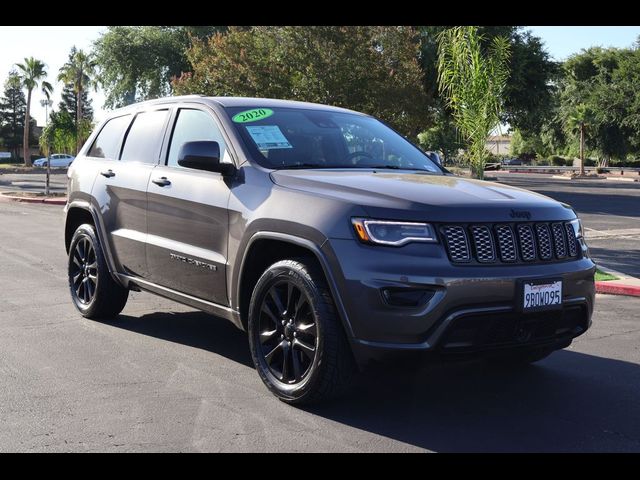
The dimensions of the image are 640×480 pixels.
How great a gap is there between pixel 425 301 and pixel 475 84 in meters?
8.41

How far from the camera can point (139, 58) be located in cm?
4394

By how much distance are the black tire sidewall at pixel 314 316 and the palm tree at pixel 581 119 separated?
62.6 metres

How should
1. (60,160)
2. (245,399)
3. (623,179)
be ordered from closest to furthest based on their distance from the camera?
1. (245,399)
2. (623,179)
3. (60,160)

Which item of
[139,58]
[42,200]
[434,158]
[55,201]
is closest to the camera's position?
[434,158]

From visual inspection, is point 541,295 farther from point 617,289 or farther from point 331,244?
point 617,289

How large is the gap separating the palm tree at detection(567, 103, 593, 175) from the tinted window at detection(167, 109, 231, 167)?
61658 millimetres

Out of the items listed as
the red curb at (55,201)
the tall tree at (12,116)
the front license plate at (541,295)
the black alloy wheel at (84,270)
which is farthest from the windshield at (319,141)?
the tall tree at (12,116)

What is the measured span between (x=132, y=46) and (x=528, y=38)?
67.8 feet

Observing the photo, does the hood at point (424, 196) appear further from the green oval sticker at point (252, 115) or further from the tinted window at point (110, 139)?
the tinted window at point (110, 139)

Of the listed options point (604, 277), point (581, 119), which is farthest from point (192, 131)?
point (581, 119)

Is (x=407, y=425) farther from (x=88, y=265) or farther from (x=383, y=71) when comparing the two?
(x=383, y=71)

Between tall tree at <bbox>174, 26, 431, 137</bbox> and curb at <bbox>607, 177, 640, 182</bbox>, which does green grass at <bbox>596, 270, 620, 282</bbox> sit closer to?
tall tree at <bbox>174, 26, 431, 137</bbox>

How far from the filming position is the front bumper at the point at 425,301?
4.33 meters

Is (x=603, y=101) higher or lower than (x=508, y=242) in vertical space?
higher
